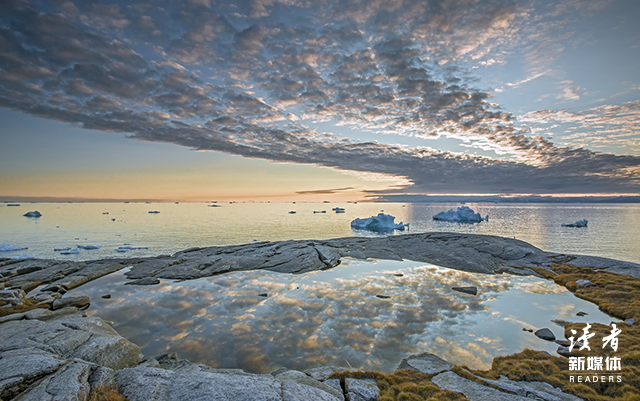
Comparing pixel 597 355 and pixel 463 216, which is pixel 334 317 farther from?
pixel 463 216

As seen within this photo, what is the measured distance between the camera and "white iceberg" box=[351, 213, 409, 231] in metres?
74.0

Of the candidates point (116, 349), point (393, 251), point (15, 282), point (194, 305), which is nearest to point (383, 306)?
point (194, 305)

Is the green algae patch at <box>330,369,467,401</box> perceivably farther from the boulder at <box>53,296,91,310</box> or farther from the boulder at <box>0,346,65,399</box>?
the boulder at <box>53,296,91,310</box>

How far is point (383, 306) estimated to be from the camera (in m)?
16.6

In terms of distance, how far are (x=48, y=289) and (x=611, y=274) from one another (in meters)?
45.5

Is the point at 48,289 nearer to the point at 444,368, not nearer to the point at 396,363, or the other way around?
the point at 396,363

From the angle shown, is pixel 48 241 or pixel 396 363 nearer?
pixel 396 363

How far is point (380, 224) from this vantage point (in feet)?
247

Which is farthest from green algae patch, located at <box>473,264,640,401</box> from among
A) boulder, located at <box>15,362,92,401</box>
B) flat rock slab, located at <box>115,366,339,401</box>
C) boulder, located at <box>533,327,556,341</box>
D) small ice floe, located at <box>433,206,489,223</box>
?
small ice floe, located at <box>433,206,489,223</box>

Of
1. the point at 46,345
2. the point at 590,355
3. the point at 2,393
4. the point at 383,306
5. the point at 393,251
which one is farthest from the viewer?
the point at 393,251

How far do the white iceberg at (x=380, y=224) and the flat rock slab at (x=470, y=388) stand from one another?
2525 inches

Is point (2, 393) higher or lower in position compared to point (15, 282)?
higher

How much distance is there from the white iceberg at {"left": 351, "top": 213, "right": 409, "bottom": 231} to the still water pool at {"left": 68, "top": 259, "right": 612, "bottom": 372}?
50.7 m

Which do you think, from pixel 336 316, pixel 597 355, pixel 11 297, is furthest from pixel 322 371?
pixel 11 297
